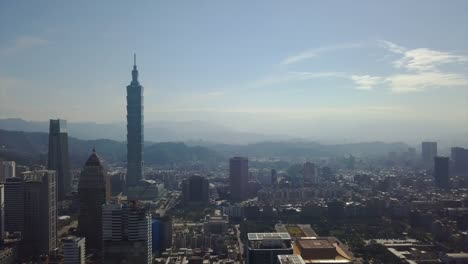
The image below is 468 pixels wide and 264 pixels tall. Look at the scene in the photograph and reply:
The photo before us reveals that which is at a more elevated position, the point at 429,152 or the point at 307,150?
the point at 429,152

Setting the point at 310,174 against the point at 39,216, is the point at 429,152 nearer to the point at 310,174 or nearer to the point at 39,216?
the point at 310,174

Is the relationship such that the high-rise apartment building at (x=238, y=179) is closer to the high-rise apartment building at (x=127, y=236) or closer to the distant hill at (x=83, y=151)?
the distant hill at (x=83, y=151)

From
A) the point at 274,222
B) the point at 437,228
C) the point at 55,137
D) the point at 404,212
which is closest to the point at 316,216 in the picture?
the point at 274,222

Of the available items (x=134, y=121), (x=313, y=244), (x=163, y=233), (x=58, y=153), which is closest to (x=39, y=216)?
(x=163, y=233)

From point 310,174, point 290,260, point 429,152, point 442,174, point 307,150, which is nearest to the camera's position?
point 290,260

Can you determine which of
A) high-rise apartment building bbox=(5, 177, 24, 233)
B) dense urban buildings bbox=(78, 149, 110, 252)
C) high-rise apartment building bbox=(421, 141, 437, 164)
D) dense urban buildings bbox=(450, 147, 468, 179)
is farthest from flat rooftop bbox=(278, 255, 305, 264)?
high-rise apartment building bbox=(421, 141, 437, 164)

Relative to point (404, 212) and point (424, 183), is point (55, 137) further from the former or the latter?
point (424, 183)
